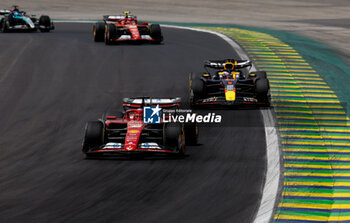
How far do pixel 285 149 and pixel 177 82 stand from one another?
9.30 metres

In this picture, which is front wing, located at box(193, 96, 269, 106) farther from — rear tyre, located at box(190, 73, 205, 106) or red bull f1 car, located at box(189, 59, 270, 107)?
rear tyre, located at box(190, 73, 205, 106)

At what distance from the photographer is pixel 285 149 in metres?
18.7

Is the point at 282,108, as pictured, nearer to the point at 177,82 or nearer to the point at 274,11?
the point at 177,82

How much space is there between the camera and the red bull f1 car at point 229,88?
906 inches

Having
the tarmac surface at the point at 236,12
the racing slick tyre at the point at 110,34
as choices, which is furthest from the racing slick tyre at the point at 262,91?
the tarmac surface at the point at 236,12

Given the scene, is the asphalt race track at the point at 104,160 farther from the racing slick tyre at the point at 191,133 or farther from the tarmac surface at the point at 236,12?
the tarmac surface at the point at 236,12

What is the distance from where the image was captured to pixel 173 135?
684 inches

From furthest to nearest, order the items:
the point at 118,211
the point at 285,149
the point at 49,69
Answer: the point at 49,69 → the point at 285,149 → the point at 118,211

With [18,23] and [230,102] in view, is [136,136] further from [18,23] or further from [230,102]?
[18,23]

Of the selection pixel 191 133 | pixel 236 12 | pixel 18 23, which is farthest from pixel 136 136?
pixel 236 12

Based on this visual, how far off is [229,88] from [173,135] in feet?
20.7

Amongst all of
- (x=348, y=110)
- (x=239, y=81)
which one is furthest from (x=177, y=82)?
(x=348, y=110)

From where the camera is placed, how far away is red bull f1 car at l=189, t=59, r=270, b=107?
23016 millimetres

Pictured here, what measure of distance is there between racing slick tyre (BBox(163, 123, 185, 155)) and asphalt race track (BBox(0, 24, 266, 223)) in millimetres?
379
